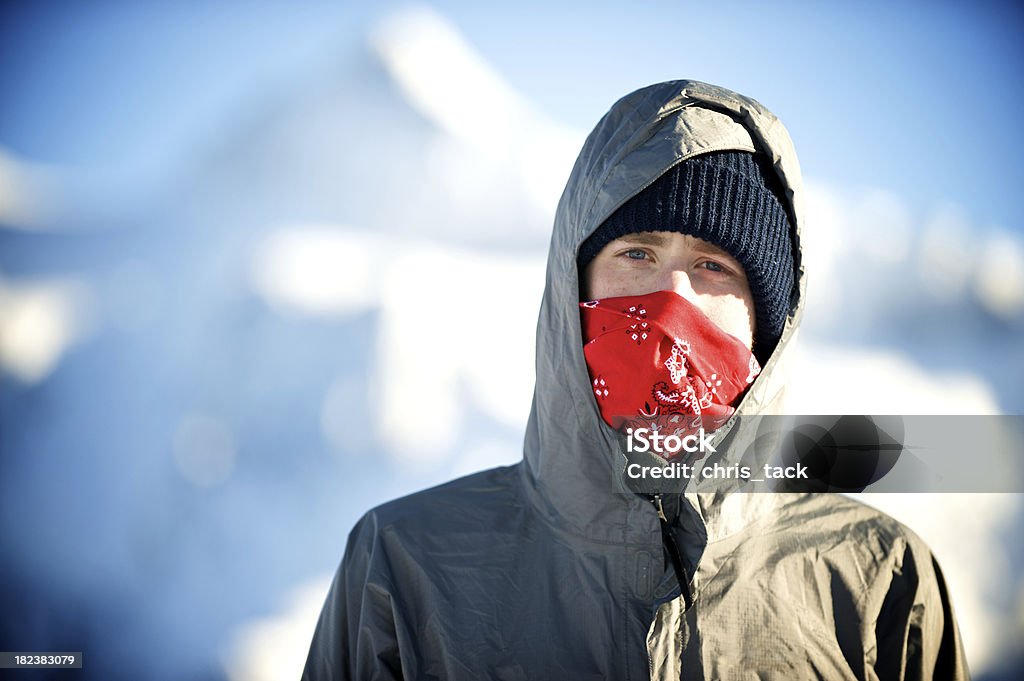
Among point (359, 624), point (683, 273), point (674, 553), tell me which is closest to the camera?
point (674, 553)

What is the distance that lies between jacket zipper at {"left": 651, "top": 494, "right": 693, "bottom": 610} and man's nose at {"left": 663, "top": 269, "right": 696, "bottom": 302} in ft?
1.61

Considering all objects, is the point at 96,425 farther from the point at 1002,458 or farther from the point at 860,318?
the point at 860,318

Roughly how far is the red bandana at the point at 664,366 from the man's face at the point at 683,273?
0.21 ft

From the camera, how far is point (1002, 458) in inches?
108

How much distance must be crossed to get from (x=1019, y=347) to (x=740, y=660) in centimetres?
433

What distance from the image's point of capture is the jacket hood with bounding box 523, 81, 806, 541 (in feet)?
5.49

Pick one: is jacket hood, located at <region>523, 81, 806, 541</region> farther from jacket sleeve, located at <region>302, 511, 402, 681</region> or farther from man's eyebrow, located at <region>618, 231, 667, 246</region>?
jacket sleeve, located at <region>302, 511, 402, 681</region>

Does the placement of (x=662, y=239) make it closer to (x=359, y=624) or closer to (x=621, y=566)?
(x=621, y=566)

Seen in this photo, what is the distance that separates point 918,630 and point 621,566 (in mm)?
707

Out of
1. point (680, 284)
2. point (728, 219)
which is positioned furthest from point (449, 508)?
point (728, 219)

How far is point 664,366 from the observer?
5.36 feet

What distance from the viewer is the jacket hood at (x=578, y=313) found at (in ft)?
5.49

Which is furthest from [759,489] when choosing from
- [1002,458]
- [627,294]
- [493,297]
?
[493,297]

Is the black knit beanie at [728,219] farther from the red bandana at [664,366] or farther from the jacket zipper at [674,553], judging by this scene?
the jacket zipper at [674,553]
